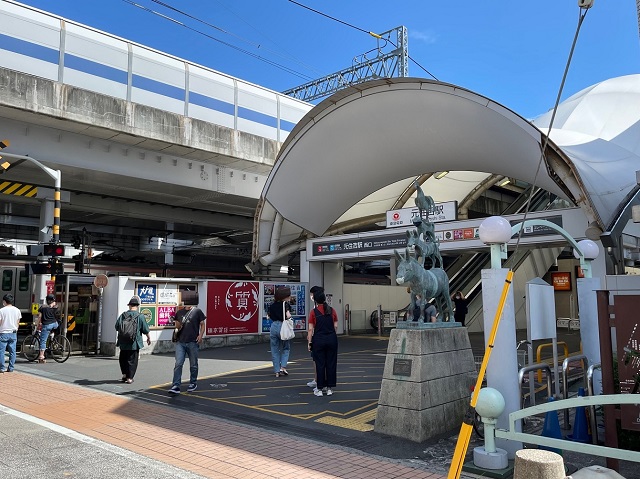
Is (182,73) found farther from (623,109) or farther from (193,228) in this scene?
(623,109)

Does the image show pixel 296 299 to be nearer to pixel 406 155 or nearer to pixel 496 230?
pixel 406 155

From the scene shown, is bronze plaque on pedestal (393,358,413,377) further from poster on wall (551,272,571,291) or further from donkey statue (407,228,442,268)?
poster on wall (551,272,571,291)

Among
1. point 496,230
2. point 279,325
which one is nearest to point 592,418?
point 496,230

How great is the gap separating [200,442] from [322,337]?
293cm

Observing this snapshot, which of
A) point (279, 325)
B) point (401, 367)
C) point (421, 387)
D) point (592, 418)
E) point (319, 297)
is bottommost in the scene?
point (592, 418)

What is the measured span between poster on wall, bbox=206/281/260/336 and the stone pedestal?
11.4m

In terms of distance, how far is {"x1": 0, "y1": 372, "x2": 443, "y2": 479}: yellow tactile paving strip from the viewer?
5098 millimetres

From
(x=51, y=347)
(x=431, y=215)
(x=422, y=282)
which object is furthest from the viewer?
(x=431, y=215)

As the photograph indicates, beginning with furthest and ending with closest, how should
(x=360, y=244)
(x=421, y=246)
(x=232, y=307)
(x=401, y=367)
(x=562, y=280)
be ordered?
(x=562, y=280)
(x=360, y=244)
(x=232, y=307)
(x=421, y=246)
(x=401, y=367)

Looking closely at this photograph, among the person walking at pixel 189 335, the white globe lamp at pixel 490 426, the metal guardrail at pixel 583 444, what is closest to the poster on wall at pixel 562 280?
the person walking at pixel 189 335

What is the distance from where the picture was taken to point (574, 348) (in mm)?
16375

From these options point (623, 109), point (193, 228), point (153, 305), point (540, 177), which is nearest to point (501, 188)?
point (623, 109)

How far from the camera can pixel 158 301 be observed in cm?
1584

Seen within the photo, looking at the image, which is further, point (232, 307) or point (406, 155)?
point (406, 155)
